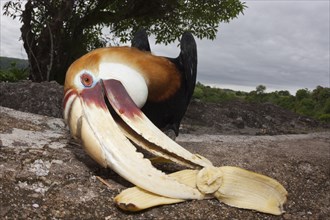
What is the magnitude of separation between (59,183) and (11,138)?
0.72m

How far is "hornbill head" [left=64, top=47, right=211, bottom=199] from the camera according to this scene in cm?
208

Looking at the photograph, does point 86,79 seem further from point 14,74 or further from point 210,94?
point 210,94

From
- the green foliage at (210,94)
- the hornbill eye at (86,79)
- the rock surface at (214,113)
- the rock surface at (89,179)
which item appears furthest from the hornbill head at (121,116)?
the green foliage at (210,94)

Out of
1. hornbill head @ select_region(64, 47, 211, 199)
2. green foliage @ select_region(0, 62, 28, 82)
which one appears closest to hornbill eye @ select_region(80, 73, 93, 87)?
hornbill head @ select_region(64, 47, 211, 199)

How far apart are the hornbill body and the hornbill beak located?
21 centimetres

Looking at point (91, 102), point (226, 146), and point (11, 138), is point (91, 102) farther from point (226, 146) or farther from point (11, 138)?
point (226, 146)

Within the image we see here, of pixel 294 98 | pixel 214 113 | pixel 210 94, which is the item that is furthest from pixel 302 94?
pixel 214 113

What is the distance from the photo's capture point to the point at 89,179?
222cm

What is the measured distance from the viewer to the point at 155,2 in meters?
6.74

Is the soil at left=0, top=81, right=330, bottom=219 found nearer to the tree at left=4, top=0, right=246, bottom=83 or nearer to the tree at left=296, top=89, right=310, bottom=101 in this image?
the tree at left=4, top=0, right=246, bottom=83

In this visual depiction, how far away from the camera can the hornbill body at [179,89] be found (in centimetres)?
255

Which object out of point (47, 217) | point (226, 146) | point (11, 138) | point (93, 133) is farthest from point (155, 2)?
point (47, 217)

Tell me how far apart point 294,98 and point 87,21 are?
19.2ft

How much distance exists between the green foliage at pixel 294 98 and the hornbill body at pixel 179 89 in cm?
594
